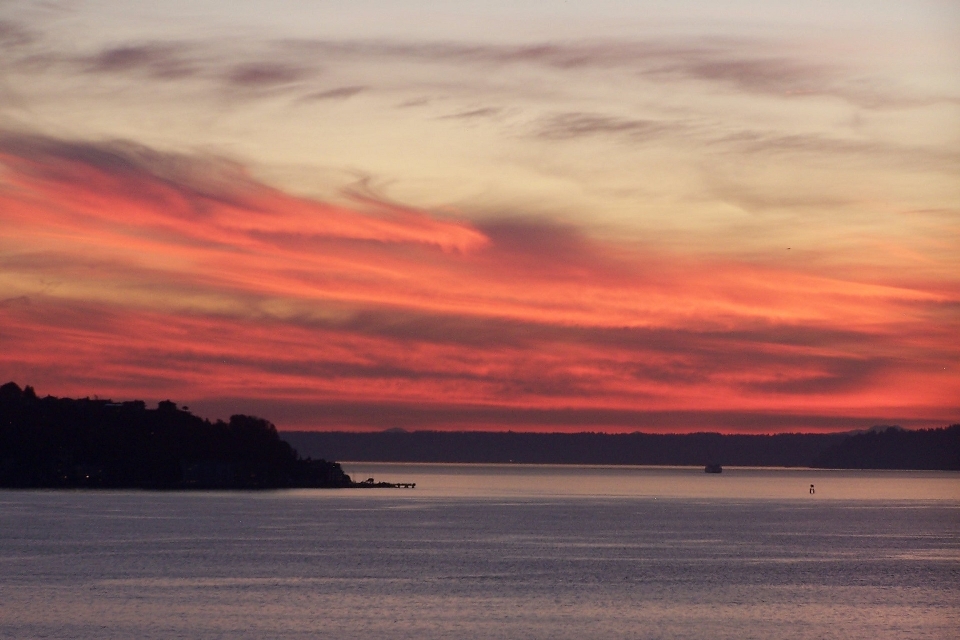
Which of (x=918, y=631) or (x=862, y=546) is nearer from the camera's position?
(x=918, y=631)

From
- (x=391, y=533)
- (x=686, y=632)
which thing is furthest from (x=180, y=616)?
(x=391, y=533)

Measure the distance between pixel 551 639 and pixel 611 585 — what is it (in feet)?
101

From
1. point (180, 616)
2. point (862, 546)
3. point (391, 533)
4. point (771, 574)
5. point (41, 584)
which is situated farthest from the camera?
point (391, 533)

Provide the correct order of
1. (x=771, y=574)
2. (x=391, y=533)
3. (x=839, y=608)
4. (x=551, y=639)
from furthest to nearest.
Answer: (x=391, y=533) → (x=771, y=574) → (x=839, y=608) → (x=551, y=639)

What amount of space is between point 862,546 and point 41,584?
4069 inches

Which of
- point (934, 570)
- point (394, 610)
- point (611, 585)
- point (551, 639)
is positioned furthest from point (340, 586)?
point (934, 570)

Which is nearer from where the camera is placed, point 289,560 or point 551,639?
point 551,639

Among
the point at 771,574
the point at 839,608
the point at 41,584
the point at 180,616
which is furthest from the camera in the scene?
the point at 771,574

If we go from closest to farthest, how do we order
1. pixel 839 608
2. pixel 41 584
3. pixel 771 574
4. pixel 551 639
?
1. pixel 551 639
2. pixel 839 608
3. pixel 41 584
4. pixel 771 574

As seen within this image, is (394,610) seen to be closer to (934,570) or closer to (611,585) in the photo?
(611,585)

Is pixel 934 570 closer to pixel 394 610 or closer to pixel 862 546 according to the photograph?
pixel 862 546

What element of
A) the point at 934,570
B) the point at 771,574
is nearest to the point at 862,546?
the point at 934,570

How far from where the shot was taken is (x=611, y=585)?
108875 millimetres

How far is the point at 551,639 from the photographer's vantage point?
79000 mm
